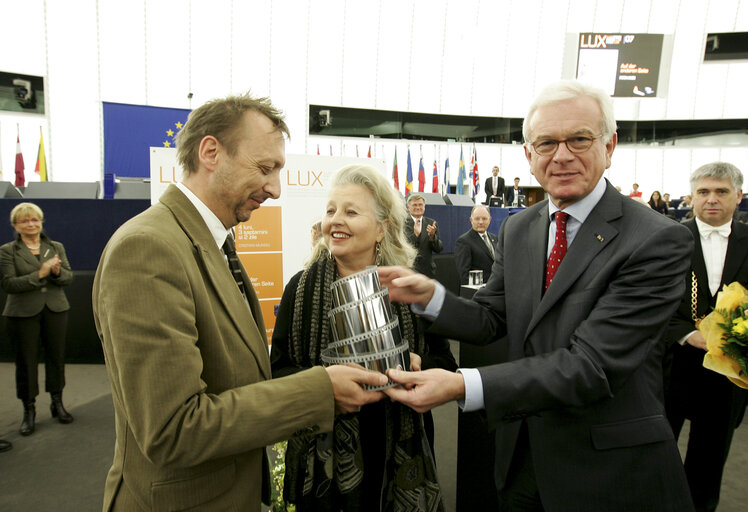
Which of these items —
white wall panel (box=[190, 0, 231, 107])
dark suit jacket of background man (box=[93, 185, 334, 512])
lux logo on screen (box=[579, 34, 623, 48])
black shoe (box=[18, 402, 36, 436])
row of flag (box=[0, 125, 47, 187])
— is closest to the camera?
dark suit jacket of background man (box=[93, 185, 334, 512])

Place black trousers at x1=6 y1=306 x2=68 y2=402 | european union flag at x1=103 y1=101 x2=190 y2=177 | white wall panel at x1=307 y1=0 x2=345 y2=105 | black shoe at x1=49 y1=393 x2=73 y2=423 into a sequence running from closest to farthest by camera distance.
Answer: black trousers at x1=6 y1=306 x2=68 y2=402 < black shoe at x1=49 y1=393 x2=73 y2=423 < european union flag at x1=103 y1=101 x2=190 y2=177 < white wall panel at x1=307 y1=0 x2=345 y2=105

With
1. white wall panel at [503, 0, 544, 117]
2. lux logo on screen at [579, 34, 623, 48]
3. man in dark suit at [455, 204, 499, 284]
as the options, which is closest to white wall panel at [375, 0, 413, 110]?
white wall panel at [503, 0, 544, 117]

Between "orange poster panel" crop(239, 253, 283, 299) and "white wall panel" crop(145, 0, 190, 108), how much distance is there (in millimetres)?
11926

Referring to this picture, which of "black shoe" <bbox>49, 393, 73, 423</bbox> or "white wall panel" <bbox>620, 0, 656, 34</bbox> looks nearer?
"black shoe" <bbox>49, 393, 73, 423</bbox>

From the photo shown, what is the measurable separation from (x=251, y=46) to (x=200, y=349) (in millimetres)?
15132

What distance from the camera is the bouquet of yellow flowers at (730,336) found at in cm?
145

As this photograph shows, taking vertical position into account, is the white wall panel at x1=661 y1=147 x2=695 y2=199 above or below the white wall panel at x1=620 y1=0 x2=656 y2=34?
below

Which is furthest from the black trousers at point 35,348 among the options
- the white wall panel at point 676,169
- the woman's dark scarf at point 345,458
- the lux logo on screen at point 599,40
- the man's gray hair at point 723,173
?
the white wall panel at point 676,169

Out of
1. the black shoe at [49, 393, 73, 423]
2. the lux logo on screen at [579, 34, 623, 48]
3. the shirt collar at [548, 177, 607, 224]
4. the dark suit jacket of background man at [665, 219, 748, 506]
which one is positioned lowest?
the black shoe at [49, 393, 73, 423]

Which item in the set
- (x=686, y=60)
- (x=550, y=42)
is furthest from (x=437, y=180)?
(x=686, y=60)

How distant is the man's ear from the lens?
1.18m

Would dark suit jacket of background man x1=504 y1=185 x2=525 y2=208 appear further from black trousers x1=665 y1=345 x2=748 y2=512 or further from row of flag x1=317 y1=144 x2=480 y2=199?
black trousers x1=665 y1=345 x2=748 y2=512

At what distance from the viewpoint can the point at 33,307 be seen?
3715 mm

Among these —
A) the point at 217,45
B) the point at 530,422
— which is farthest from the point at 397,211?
the point at 217,45
